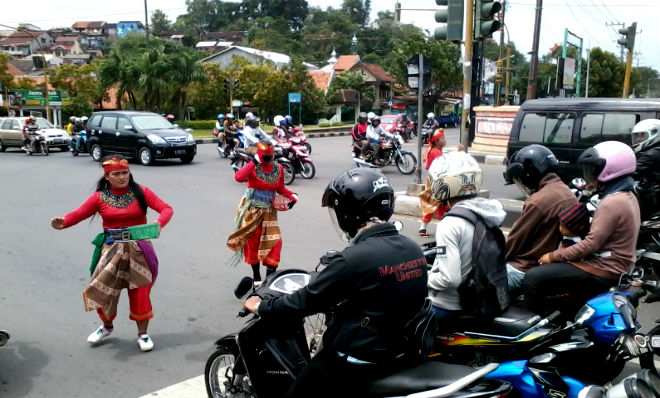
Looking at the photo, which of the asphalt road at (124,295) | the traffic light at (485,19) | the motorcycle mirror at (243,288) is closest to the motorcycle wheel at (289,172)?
the asphalt road at (124,295)

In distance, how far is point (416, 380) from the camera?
2.42m

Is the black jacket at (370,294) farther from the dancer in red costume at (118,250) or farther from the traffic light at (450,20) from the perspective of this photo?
the traffic light at (450,20)

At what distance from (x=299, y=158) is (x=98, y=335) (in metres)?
10.9

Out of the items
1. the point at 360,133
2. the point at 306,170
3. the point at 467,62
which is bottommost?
the point at 306,170

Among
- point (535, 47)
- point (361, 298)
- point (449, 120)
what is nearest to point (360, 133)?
point (535, 47)

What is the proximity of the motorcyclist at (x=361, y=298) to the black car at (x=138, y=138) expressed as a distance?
16.1m

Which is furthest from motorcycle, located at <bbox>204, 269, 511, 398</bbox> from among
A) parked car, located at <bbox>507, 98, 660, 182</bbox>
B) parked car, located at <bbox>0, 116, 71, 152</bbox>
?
parked car, located at <bbox>0, 116, 71, 152</bbox>

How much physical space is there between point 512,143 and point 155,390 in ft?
29.4

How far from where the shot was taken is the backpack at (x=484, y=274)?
3.07 meters

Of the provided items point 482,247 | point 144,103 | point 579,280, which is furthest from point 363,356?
point 144,103

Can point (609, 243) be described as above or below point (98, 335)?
above

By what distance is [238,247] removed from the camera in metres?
6.13

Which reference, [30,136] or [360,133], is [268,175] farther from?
[30,136]

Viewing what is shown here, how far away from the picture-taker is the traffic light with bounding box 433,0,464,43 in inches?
353
